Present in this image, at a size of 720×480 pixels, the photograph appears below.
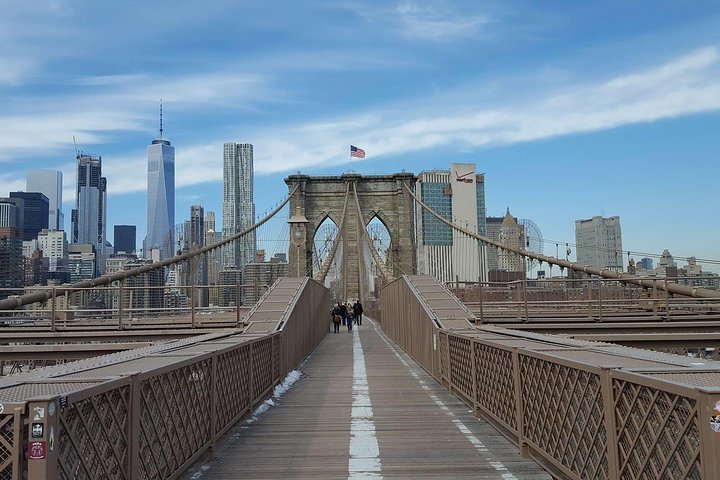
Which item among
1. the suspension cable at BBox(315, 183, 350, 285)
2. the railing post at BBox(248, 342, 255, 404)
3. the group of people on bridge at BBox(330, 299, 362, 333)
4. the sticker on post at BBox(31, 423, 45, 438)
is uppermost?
the suspension cable at BBox(315, 183, 350, 285)

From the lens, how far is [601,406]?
438 centimetres

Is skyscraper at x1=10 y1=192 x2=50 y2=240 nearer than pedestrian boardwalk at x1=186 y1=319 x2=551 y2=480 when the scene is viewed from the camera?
No

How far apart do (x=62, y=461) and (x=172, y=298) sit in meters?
21.1

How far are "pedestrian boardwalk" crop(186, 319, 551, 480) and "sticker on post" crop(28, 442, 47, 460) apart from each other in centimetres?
273

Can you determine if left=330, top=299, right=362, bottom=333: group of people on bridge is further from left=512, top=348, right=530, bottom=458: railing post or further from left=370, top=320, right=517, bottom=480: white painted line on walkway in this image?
left=512, top=348, right=530, bottom=458: railing post

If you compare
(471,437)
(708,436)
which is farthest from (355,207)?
(708,436)

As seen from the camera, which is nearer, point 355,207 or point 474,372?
point 474,372

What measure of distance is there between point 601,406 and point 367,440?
10.7 ft

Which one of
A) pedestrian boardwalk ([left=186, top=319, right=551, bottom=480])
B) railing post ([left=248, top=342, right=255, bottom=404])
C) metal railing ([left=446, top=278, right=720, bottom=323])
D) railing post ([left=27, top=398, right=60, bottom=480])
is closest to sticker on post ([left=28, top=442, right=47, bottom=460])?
railing post ([left=27, top=398, right=60, bottom=480])

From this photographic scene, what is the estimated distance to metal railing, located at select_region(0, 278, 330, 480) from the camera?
3.17 m

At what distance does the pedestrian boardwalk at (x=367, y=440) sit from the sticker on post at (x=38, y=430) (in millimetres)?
2734

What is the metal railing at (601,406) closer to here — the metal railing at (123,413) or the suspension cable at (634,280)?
the metal railing at (123,413)

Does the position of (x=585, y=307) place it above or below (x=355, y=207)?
below

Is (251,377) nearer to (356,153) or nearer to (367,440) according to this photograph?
(367,440)
